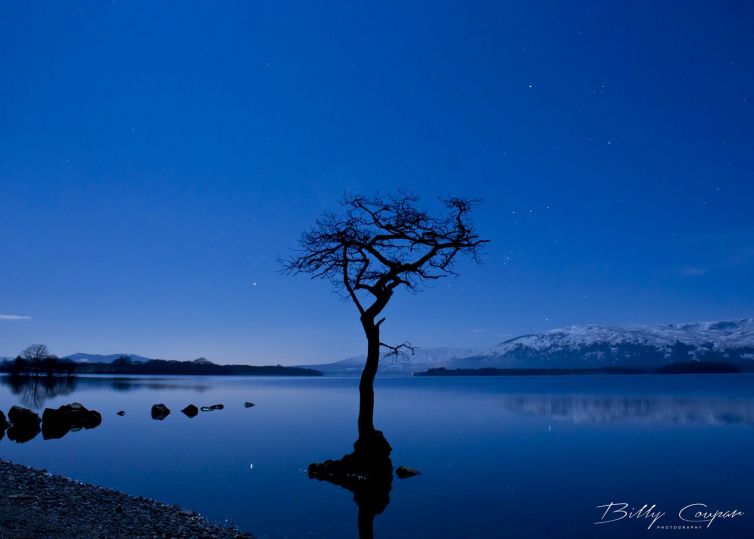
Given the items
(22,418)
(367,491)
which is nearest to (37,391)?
(22,418)

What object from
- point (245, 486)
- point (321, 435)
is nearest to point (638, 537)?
point (245, 486)

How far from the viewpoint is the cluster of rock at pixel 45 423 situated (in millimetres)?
36125

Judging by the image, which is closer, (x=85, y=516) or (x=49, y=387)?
(x=85, y=516)

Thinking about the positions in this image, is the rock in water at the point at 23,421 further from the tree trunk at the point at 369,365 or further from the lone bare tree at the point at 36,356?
the lone bare tree at the point at 36,356

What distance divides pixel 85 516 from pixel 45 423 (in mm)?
31304

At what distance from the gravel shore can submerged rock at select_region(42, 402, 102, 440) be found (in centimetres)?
2247

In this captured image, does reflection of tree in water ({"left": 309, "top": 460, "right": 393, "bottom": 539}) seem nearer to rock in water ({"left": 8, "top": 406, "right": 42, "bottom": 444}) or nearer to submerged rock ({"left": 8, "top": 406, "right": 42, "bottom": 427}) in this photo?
rock in water ({"left": 8, "top": 406, "right": 42, "bottom": 444})

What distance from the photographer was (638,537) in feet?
50.6

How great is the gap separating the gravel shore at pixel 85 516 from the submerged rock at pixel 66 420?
22.5 m

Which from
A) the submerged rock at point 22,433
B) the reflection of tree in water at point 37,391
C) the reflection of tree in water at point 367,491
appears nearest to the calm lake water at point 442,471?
the reflection of tree in water at point 367,491

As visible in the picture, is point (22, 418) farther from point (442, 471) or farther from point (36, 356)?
point (36, 356)

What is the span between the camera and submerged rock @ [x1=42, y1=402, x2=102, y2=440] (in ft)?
125

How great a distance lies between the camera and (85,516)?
1363cm

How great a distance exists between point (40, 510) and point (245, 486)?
846 cm
